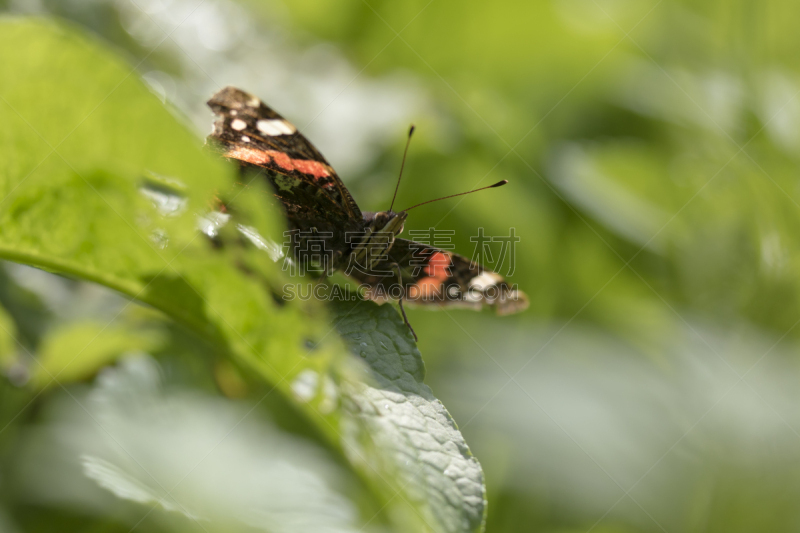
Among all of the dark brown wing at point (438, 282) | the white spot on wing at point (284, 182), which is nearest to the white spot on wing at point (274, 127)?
the white spot on wing at point (284, 182)

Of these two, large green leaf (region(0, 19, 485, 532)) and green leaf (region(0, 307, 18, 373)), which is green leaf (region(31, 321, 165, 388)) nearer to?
green leaf (region(0, 307, 18, 373))

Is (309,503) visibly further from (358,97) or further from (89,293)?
(358,97)

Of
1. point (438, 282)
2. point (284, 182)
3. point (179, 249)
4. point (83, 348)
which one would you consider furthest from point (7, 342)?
point (438, 282)

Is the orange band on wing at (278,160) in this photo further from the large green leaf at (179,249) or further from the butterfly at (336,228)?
the large green leaf at (179,249)

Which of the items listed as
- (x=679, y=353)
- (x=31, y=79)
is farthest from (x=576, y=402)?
(x=31, y=79)

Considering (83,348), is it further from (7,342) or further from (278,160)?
(278,160)

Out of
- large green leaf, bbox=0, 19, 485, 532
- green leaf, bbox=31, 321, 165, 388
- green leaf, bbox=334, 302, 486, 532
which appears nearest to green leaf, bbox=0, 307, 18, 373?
green leaf, bbox=31, 321, 165, 388
